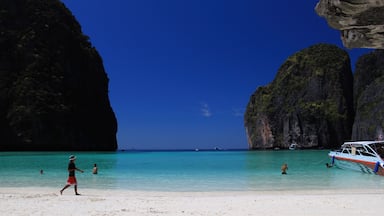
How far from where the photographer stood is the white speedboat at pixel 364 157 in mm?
21103

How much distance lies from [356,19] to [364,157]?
2253 cm

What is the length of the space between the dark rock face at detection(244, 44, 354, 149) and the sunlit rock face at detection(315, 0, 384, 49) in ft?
340

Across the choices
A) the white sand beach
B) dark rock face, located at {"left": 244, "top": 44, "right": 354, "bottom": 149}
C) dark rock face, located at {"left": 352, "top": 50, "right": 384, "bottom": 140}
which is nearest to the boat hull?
the white sand beach

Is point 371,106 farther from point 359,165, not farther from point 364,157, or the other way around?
point 364,157

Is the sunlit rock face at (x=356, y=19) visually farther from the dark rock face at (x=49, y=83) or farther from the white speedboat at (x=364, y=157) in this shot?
the dark rock face at (x=49, y=83)

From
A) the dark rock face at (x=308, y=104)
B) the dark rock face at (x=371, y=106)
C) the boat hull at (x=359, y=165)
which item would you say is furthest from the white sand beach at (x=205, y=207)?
the dark rock face at (x=308, y=104)

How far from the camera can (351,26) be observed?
9.75 feet

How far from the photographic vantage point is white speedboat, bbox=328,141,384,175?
21.1m

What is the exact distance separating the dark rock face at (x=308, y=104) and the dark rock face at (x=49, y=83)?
165ft

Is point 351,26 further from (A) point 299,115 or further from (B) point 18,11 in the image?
(A) point 299,115

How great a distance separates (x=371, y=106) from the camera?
79.3 metres

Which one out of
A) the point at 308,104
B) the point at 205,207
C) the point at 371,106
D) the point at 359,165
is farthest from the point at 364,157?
the point at 308,104

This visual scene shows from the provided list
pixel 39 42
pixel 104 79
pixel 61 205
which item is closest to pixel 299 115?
pixel 104 79

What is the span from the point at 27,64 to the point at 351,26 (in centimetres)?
8180
